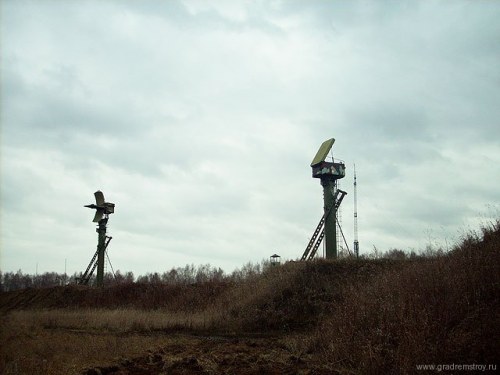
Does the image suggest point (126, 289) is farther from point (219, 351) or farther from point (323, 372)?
point (323, 372)

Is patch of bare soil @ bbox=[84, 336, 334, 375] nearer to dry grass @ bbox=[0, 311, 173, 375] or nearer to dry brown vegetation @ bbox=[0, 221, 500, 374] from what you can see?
dry brown vegetation @ bbox=[0, 221, 500, 374]

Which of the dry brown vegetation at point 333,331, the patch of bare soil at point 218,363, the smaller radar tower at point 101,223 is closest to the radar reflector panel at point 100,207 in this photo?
the smaller radar tower at point 101,223

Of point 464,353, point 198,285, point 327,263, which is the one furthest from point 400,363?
point 198,285

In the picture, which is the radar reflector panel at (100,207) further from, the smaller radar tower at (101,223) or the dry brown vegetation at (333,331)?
the dry brown vegetation at (333,331)

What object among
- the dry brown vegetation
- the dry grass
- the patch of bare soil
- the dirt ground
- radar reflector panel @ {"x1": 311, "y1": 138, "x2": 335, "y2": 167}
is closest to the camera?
the dry brown vegetation

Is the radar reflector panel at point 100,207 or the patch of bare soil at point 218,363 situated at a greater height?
the radar reflector panel at point 100,207

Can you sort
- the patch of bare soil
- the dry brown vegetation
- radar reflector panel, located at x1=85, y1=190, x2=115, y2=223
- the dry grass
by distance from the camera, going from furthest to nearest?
radar reflector panel, located at x1=85, y1=190, x2=115, y2=223 < the dry grass < the patch of bare soil < the dry brown vegetation

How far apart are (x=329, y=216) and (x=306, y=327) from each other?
1352 cm

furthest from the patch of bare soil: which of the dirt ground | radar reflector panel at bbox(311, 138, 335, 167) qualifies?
radar reflector panel at bbox(311, 138, 335, 167)

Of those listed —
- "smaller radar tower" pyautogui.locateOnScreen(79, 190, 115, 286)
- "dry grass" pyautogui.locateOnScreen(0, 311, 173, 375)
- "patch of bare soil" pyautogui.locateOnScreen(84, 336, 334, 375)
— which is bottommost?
"dry grass" pyautogui.locateOnScreen(0, 311, 173, 375)

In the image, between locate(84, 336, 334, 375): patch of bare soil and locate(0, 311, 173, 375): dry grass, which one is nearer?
locate(84, 336, 334, 375): patch of bare soil

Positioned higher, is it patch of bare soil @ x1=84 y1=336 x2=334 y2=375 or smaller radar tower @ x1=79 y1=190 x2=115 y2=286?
smaller radar tower @ x1=79 y1=190 x2=115 y2=286

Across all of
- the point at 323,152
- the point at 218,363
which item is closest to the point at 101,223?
the point at 323,152

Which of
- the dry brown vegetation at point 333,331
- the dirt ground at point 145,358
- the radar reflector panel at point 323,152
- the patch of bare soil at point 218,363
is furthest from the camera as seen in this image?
the radar reflector panel at point 323,152
